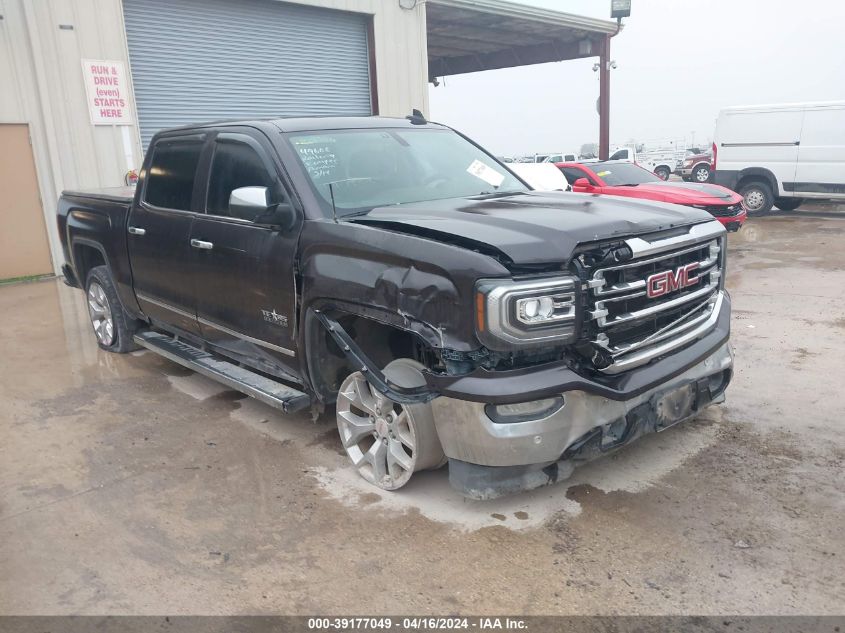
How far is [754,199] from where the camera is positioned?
15.8 metres

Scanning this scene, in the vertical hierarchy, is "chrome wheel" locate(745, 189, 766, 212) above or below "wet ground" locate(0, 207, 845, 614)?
below

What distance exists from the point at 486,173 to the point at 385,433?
1.94 m

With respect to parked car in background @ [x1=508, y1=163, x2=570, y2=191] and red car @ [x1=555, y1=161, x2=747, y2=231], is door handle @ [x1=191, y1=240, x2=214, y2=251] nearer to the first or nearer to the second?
parked car in background @ [x1=508, y1=163, x2=570, y2=191]

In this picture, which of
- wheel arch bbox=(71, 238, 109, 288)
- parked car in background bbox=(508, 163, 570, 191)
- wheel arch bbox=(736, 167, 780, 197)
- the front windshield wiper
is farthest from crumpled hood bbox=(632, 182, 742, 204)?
wheel arch bbox=(71, 238, 109, 288)

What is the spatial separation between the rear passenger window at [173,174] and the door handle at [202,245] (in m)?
0.31

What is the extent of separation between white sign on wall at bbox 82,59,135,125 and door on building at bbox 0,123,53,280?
100 cm

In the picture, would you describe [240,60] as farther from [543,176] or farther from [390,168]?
[390,168]

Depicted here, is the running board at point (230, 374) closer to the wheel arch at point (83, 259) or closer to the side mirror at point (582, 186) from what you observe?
the wheel arch at point (83, 259)

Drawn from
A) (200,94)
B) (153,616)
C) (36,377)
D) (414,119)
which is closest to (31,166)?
(200,94)

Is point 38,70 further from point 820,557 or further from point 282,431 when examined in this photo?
point 820,557

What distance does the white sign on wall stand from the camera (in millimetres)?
10602

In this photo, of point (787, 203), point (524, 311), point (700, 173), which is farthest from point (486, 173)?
point (700, 173)

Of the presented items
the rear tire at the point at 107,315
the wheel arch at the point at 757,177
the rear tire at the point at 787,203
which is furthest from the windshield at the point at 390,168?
the rear tire at the point at 787,203

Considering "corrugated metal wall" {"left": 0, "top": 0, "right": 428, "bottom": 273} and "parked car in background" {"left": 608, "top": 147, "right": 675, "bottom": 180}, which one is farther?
"parked car in background" {"left": 608, "top": 147, "right": 675, "bottom": 180}
